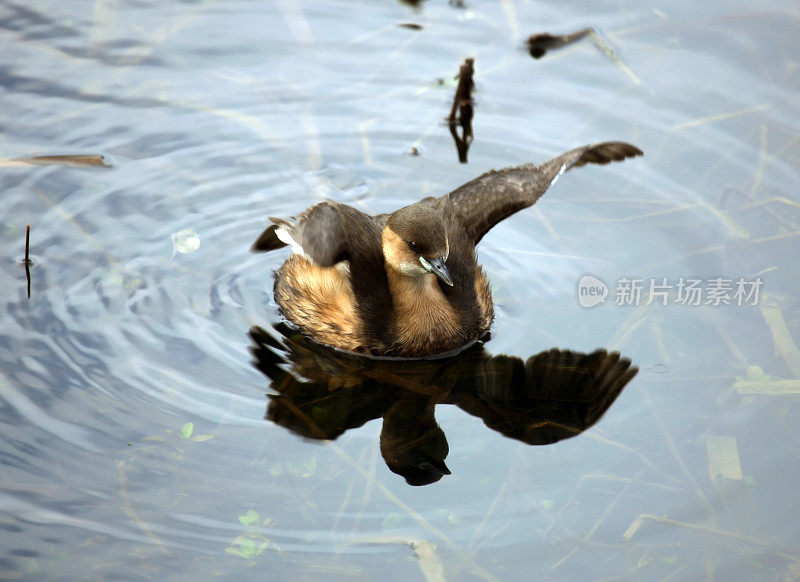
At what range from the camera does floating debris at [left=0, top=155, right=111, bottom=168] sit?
7.00 metres

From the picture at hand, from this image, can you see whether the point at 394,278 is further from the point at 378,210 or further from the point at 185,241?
the point at 185,241

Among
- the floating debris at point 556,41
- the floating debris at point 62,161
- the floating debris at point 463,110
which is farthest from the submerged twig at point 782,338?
the floating debris at point 62,161

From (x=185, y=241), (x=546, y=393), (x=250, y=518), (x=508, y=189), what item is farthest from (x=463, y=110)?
(x=250, y=518)

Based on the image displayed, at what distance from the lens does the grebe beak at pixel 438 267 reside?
18.0ft

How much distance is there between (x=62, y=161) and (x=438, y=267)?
3164mm

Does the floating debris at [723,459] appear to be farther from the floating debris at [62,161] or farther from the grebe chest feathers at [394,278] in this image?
the floating debris at [62,161]

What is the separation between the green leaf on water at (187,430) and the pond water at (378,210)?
2 centimetres

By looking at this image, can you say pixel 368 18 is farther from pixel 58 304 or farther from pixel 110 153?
pixel 58 304

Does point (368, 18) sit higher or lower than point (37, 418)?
higher

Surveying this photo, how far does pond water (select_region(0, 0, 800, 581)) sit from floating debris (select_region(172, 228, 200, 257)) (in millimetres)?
33

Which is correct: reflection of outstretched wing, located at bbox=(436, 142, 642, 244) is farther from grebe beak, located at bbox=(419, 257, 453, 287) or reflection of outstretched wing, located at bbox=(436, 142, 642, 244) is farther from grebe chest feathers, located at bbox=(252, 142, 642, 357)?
grebe beak, located at bbox=(419, 257, 453, 287)

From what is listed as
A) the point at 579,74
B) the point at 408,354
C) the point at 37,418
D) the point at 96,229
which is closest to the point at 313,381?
the point at 408,354

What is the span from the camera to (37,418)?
5211 mm

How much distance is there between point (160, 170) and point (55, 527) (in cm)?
318
